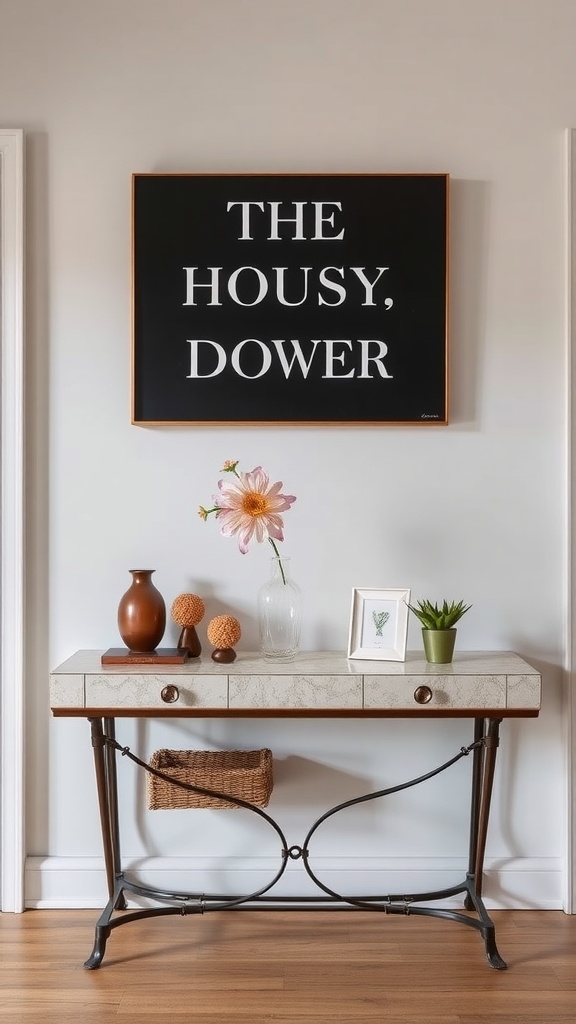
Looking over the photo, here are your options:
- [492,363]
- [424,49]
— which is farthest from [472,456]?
[424,49]

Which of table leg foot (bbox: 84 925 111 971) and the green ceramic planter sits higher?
the green ceramic planter

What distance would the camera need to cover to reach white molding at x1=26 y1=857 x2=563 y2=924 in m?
2.53

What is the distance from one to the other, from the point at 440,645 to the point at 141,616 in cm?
80

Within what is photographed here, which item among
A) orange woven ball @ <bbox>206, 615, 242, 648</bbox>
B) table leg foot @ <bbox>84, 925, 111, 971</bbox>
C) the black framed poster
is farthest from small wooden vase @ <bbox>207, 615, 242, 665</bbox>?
table leg foot @ <bbox>84, 925, 111, 971</bbox>

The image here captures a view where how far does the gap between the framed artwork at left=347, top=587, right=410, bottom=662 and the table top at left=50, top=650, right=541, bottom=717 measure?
0.15 metres

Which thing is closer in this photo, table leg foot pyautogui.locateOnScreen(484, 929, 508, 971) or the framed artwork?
table leg foot pyautogui.locateOnScreen(484, 929, 508, 971)

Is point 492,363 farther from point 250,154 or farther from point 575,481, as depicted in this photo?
point 250,154

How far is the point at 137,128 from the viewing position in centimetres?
255

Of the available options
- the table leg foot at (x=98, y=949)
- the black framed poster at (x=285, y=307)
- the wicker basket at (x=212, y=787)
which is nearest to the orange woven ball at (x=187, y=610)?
the wicker basket at (x=212, y=787)

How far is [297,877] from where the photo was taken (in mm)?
2523

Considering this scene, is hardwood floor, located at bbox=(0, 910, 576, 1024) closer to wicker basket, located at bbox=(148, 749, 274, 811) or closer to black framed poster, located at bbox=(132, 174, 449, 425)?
wicker basket, located at bbox=(148, 749, 274, 811)

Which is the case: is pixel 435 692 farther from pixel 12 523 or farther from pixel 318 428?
pixel 12 523

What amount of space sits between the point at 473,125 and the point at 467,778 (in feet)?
6.29

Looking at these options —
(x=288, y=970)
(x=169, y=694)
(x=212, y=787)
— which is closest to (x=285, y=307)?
(x=169, y=694)
